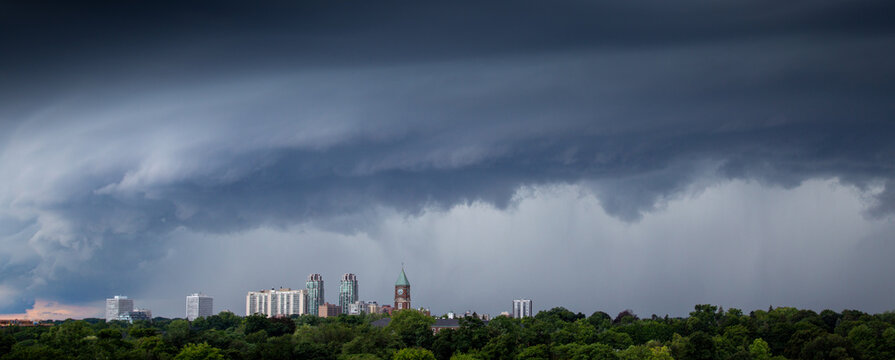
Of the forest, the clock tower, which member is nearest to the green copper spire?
the clock tower

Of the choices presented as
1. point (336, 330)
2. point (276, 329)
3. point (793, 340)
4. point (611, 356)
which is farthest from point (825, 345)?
point (276, 329)

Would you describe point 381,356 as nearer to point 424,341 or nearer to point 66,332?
point 424,341

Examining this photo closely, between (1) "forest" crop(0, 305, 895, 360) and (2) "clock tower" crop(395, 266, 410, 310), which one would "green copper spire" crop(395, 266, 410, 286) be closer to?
(2) "clock tower" crop(395, 266, 410, 310)

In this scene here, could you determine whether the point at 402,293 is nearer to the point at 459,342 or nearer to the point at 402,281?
the point at 402,281

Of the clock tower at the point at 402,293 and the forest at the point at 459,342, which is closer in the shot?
the forest at the point at 459,342

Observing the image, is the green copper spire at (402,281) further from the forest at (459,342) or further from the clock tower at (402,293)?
the forest at (459,342)

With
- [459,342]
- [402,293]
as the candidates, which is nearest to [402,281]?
[402,293]

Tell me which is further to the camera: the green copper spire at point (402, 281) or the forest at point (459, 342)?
the green copper spire at point (402, 281)

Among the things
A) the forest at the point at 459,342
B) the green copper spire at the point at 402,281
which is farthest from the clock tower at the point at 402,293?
the forest at the point at 459,342
